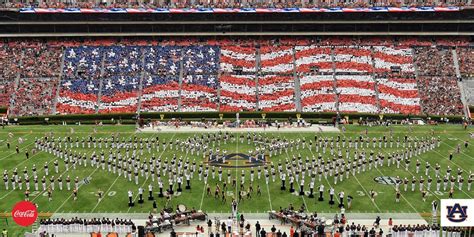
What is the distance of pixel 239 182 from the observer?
28688 mm

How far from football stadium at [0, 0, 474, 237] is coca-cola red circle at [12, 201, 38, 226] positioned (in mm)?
54

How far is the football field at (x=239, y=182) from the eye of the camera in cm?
2469

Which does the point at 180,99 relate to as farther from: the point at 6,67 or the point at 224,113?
the point at 6,67

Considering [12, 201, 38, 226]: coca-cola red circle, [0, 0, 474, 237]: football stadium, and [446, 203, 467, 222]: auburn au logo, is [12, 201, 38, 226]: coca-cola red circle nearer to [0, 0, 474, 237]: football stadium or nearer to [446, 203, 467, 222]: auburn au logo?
[0, 0, 474, 237]: football stadium

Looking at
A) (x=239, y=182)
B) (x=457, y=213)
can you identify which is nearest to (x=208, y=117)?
(x=239, y=182)

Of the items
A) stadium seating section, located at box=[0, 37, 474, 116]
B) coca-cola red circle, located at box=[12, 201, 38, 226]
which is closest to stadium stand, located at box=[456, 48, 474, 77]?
stadium seating section, located at box=[0, 37, 474, 116]

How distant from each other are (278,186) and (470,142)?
69.8ft

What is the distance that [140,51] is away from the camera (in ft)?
216

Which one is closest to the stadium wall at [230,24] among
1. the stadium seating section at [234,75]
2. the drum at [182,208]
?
the stadium seating section at [234,75]

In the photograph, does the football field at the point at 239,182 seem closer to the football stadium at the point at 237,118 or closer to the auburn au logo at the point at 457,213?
the football stadium at the point at 237,118

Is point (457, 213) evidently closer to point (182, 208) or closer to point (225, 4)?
point (182, 208)

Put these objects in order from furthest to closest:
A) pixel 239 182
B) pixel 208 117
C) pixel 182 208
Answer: pixel 208 117 < pixel 239 182 < pixel 182 208

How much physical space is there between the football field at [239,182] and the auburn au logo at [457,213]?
8.85 metres

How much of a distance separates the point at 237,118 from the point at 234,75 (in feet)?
42.1
